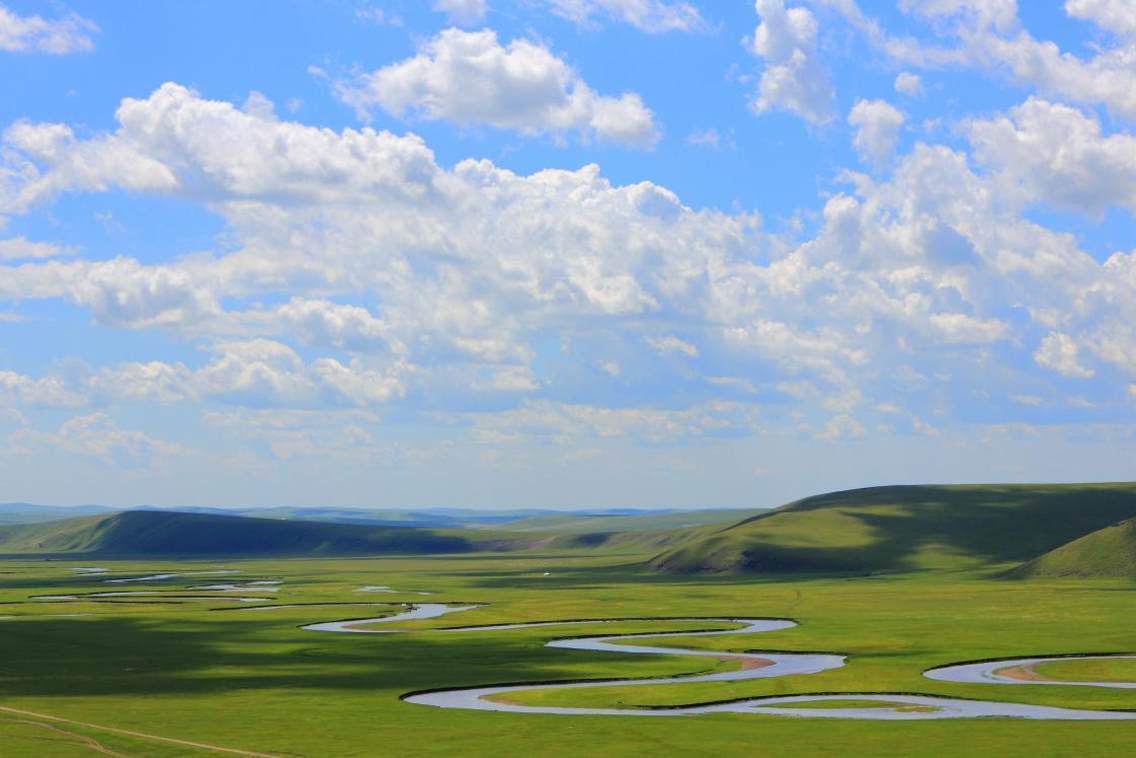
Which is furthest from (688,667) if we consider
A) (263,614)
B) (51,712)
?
(263,614)

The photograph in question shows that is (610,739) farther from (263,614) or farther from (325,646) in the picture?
(263,614)

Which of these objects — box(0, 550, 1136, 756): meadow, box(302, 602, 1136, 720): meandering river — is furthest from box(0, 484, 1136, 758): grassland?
box(302, 602, 1136, 720): meandering river

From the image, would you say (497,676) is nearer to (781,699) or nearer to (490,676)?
(490,676)

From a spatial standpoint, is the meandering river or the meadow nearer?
the meadow

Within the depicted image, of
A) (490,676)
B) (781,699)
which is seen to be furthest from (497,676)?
(781,699)

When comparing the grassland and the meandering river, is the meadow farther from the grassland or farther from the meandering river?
the meandering river

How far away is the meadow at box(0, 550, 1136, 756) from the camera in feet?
235

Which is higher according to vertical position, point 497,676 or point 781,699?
point 497,676

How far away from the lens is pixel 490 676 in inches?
4144

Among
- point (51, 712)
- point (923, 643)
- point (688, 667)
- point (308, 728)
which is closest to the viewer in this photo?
point (308, 728)

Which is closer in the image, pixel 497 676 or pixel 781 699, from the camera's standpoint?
pixel 781 699

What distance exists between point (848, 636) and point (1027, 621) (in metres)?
26.8

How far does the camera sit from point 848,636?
13300cm

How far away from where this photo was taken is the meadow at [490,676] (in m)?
71.7
